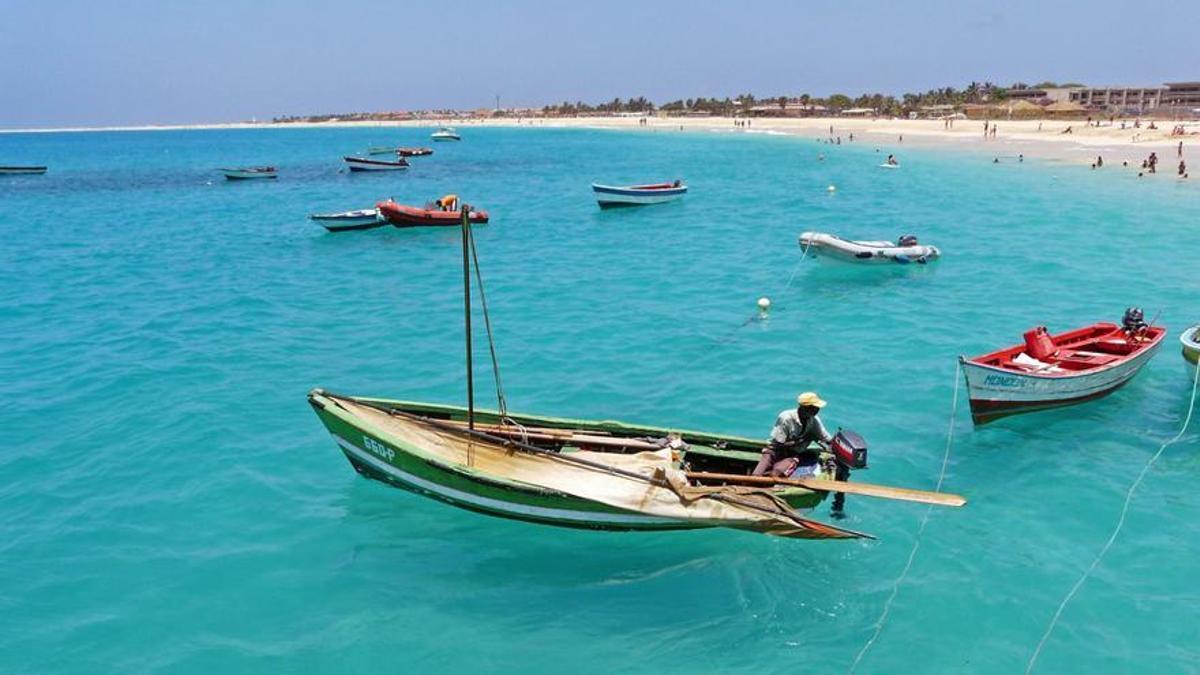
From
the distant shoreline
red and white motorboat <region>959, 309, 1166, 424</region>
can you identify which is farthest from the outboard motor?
the distant shoreline

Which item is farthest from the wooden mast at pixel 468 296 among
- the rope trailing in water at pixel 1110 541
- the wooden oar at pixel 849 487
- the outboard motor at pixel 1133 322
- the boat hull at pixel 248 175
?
the boat hull at pixel 248 175

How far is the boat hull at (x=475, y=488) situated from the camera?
11.7 m

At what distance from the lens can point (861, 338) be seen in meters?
23.6

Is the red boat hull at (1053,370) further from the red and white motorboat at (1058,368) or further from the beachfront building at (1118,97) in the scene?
the beachfront building at (1118,97)

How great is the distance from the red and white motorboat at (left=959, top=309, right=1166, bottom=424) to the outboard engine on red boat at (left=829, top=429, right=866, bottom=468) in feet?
16.1

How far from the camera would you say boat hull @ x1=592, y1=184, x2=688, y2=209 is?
52.3 m

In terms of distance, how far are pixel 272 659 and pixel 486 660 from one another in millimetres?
2936

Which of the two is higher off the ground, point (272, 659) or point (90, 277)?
point (90, 277)

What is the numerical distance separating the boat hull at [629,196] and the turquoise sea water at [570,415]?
12826mm

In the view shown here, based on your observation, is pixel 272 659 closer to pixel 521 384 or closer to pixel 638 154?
pixel 521 384

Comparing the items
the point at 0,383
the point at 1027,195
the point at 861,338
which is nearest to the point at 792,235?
the point at 861,338

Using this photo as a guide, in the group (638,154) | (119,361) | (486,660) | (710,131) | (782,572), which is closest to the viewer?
(486,660)

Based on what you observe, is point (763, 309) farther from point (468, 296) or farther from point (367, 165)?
point (367, 165)

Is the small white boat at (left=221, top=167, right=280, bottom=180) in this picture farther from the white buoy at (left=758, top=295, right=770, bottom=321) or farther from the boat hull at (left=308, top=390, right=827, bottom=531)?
the boat hull at (left=308, top=390, right=827, bottom=531)
